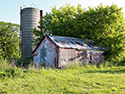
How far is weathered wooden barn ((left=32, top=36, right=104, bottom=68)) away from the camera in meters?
12.6

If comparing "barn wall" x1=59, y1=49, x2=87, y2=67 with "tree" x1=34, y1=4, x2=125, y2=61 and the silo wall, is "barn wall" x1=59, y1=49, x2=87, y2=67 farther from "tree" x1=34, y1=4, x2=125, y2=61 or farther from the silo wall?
the silo wall

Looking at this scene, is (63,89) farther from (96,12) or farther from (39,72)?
(96,12)

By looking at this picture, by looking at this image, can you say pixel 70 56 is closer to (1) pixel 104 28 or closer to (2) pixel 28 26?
(1) pixel 104 28

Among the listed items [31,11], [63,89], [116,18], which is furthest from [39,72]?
[31,11]

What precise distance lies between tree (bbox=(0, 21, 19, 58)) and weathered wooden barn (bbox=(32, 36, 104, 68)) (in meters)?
15.5

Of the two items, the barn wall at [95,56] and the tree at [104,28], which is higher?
the tree at [104,28]

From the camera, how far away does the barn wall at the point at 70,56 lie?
12516 millimetres

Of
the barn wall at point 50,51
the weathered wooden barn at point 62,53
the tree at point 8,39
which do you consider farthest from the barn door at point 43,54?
the tree at point 8,39

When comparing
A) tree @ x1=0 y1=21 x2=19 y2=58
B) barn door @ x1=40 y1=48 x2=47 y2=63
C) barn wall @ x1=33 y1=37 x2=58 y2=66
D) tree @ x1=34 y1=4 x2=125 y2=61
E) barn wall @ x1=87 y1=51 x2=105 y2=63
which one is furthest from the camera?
tree @ x1=0 y1=21 x2=19 y2=58

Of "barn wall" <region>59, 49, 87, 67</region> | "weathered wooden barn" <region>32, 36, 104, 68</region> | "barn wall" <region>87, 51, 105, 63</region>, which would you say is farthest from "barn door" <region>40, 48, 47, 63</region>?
"barn wall" <region>87, 51, 105, 63</region>

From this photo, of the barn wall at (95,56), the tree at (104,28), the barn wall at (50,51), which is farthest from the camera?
the tree at (104,28)

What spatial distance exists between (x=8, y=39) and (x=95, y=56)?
20.4m

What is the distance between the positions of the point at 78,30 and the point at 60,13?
4.99 meters

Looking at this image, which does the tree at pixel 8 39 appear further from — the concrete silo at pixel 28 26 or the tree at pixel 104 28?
the tree at pixel 104 28
